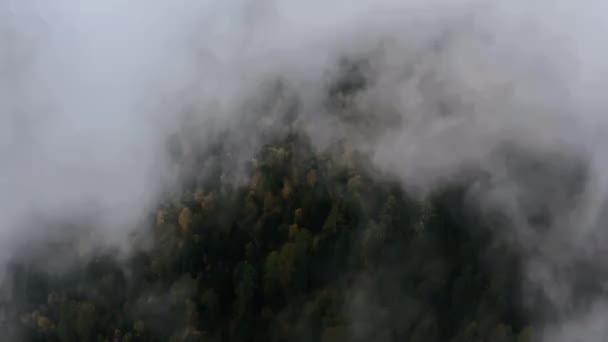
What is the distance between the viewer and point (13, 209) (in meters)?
16.5

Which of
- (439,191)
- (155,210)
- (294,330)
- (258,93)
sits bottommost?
(294,330)

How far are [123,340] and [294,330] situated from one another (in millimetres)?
3006

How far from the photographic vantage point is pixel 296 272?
13.2 m

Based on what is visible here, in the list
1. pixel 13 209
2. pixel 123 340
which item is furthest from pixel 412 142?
pixel 13 209

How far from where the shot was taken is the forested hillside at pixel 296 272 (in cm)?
1241

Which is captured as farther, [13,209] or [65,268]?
[13,209]

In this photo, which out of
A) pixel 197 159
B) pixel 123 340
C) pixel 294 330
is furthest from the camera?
pixel 197 159

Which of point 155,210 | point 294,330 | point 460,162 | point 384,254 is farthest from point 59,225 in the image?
point 460,162

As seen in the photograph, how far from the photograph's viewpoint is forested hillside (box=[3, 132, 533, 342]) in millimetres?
12414

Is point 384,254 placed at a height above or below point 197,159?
below

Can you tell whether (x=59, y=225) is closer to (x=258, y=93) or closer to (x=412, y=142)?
(x=258, y=93)

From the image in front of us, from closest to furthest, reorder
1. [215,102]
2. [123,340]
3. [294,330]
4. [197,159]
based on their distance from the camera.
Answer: [294,330]
[123,340]
[197,159]
[215,102]

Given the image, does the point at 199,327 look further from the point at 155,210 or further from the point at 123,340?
the point at 155,210

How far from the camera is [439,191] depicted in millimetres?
13242
